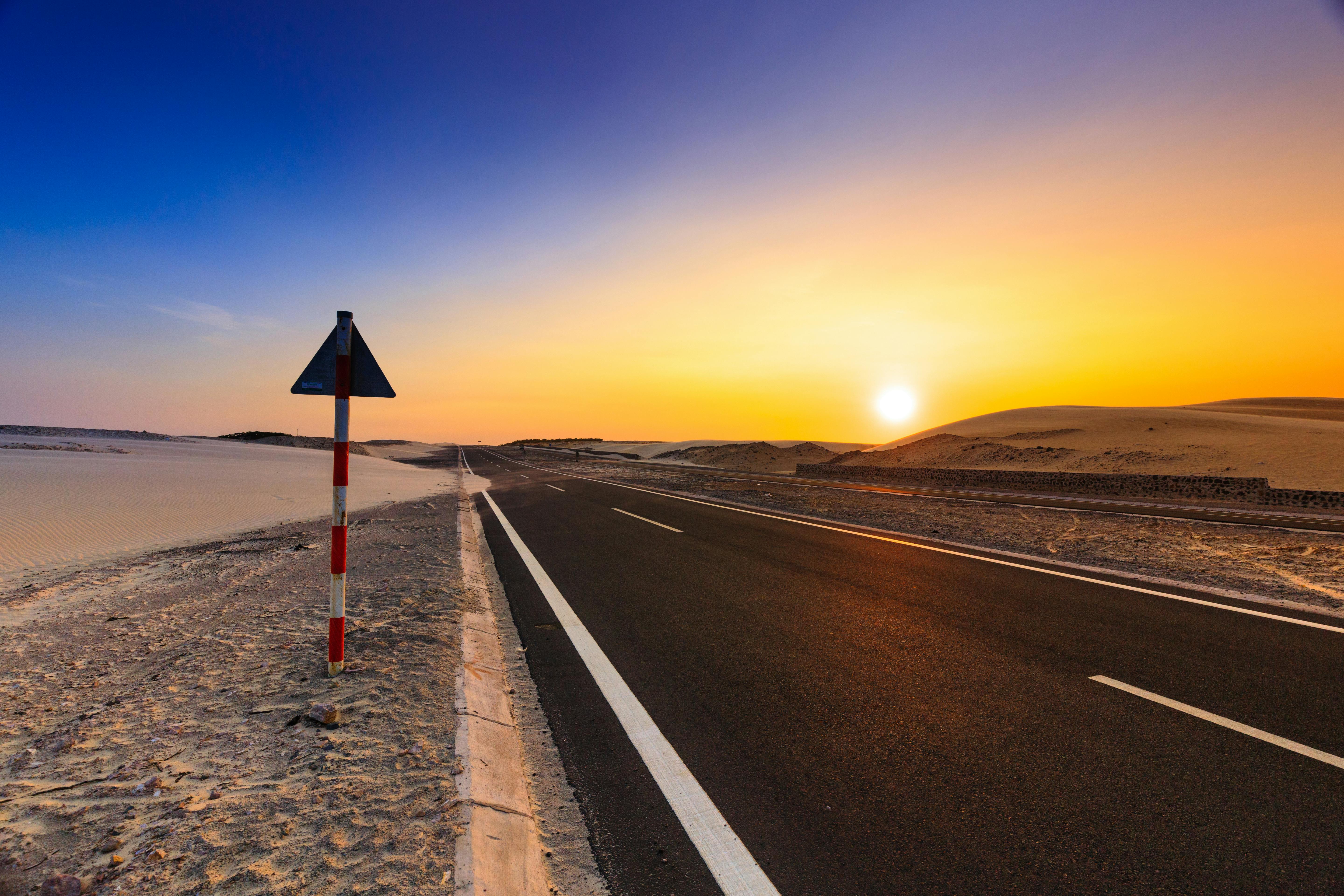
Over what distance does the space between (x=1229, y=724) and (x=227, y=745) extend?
18.7ft

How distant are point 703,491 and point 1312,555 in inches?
605

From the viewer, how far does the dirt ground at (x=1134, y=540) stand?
7227 mm

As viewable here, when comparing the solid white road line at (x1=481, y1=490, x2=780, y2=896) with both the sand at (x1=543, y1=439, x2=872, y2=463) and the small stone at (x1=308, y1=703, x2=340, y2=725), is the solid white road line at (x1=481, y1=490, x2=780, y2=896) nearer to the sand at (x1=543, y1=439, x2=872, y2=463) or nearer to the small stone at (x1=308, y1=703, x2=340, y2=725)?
the small stone at (x1=308, y1=703, x2=340, y2=725)

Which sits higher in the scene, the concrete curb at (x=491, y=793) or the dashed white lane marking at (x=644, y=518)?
the dashed white lane marking at (x=644, y=518)

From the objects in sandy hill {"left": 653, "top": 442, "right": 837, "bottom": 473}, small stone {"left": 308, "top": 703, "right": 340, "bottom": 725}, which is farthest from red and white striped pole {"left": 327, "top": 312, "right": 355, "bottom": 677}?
sandy hill {"left": 653, "top": 442, "right": 837, "bottom": 473}

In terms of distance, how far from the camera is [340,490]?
3.80 meters

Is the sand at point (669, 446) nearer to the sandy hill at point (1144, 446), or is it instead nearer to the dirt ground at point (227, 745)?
the sandy hill at point (1144, 446)

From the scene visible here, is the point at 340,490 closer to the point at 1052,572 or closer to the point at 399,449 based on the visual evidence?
the point at 1052,572

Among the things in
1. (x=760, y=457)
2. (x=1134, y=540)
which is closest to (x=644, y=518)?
(x=1134, y=540)

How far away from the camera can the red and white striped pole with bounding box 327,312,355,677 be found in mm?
3867

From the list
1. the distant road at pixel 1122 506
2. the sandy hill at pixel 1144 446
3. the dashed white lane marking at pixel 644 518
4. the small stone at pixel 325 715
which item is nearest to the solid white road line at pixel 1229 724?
the small stone at pixel 325 715

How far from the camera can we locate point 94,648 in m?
4.60

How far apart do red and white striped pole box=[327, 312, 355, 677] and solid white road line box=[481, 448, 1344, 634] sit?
7.86 m

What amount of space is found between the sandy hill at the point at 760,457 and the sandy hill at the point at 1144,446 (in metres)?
5.23
